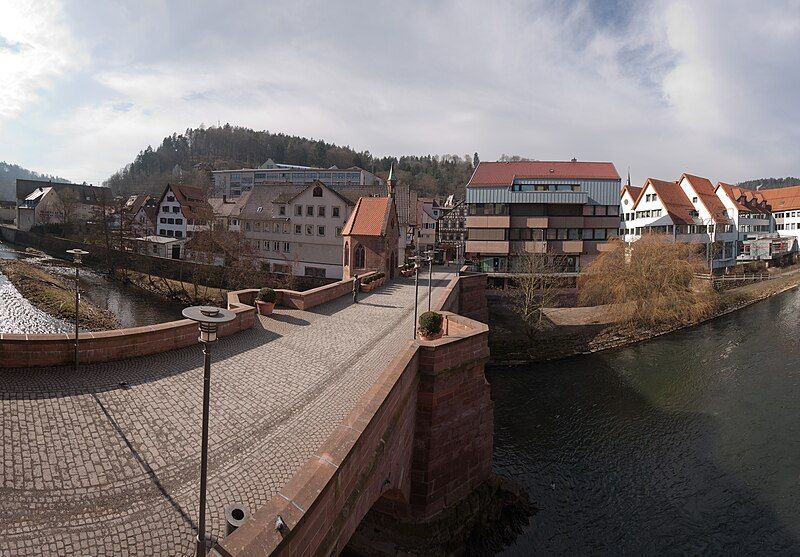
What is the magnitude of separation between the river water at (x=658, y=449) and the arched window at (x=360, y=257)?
11575mm

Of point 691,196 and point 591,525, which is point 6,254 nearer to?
point 591,525

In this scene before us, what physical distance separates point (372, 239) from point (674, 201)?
134 ft

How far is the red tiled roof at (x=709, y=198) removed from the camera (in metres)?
58.1

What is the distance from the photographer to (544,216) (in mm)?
46500

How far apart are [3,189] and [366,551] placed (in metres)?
231

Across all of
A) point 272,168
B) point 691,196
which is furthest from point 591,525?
point 272,168

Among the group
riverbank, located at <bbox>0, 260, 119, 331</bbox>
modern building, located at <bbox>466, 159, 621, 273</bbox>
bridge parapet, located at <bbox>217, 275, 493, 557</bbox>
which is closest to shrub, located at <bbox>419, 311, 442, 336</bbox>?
bridge parapet, located at <bbox>217, 275, 493, 557</bbox>

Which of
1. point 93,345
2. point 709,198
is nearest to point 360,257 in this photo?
point 93,345

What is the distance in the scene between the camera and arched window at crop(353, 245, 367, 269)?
114 feet

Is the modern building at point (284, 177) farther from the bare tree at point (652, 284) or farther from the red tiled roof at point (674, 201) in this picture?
the bare tree at point (652, 284)

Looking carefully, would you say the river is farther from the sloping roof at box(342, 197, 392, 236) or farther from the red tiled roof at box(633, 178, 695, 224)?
the red tiled roof at box(633, 178, 695, 224)

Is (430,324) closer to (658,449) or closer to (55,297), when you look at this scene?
(658,449)

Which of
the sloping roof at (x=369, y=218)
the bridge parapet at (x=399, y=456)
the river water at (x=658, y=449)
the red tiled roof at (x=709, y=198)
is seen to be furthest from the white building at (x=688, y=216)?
the bridge parapet at (x=399, y=456)

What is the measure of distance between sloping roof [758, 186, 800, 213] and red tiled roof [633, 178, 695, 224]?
81.5 ft
